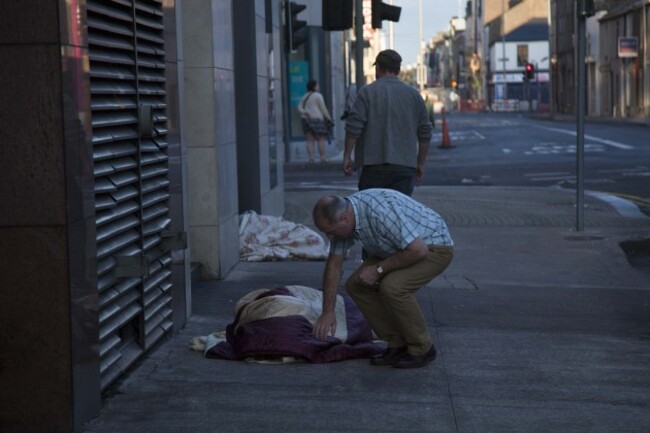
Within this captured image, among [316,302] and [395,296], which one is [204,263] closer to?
[316,302]

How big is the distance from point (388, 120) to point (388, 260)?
3352mm

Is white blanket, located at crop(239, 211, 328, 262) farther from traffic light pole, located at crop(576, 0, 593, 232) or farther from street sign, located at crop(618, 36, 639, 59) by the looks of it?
street sign, located at crop(618, 36, 639, 59)

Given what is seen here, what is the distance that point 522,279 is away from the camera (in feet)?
36.7

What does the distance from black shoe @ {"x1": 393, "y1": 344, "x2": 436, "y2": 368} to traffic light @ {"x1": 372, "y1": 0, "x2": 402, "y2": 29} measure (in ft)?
29.9

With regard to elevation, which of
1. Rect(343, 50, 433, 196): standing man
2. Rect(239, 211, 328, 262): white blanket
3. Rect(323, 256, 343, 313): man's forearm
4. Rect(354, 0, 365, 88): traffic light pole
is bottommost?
Rect(239, 211, 328, 262): white blanket

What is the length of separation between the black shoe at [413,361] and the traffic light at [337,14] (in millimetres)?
7666

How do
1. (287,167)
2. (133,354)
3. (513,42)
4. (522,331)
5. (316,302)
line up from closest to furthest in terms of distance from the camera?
1. (133,354)
2. (316,302)
3. (522,331)
4. (287,167)
5. (513,42)

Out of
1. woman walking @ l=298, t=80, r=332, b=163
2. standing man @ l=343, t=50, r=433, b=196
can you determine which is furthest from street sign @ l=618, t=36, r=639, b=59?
standing man @ l=343, t=50, r=433, b=196

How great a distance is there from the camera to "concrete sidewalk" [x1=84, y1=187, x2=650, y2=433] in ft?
19.3

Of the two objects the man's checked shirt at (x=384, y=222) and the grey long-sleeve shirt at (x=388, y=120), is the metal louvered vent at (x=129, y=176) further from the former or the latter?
the grey long-sleeve shirt at (x=388, y=120)

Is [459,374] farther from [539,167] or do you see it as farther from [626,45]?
[626,45]

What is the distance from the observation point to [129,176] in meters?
6.86

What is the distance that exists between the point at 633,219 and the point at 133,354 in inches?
405

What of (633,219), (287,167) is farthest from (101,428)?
(287,167)
